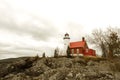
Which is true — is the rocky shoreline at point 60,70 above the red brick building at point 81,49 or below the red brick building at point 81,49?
below

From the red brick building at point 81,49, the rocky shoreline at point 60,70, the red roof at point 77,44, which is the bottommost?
the rocky shoreline at point 60,70

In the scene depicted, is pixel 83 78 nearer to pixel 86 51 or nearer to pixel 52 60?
pixel 52 60

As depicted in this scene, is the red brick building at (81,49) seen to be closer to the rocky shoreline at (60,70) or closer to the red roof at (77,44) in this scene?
the red roof at (77,44)

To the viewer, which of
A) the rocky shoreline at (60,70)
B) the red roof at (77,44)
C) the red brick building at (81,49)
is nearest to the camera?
the rocky shoreline at (60,70)

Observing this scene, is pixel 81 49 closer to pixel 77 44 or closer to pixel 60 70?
pixel 77 44

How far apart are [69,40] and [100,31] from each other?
13.3 metres

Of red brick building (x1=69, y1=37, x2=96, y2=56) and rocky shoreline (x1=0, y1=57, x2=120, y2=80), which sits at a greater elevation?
red brick building (x1=69, y1=37, x2=96, y2=56)

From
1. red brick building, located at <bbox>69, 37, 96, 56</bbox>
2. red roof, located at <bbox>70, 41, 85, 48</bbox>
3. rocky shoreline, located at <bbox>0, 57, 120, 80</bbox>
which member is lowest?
rocky shoreline, located at <bbox>0, 57, 120, 80</bbox>

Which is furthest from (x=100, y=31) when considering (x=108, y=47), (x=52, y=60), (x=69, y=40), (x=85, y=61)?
(x=52, y=60)

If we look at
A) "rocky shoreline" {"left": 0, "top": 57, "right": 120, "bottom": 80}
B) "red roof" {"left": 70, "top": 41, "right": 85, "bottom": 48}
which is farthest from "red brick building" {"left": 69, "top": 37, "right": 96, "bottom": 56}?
"rocky shoreline" {"left": 0, "top": 57, "right": 120, "bottom": 80}

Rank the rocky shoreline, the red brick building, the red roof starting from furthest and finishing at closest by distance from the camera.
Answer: the red roof, the red brick building, the rocky shoreline

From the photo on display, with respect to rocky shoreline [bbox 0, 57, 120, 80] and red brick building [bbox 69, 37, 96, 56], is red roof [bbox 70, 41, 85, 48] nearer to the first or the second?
red brick building [bbox 69, 37, 96, 56]

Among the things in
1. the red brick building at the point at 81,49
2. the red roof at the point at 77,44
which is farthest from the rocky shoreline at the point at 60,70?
the red roof at the point at 77,44

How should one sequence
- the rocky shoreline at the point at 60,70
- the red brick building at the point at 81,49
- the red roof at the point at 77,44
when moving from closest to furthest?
the rocky shoreline at the point at 60,70, the red brick building at the point at 81,49, the red roof at the point at 77,44
